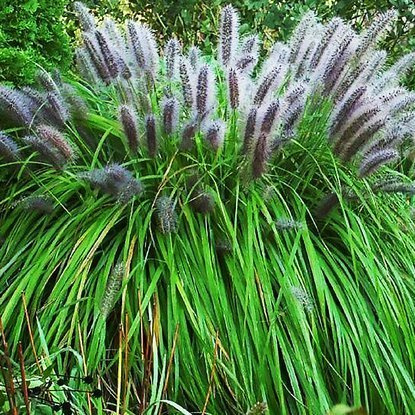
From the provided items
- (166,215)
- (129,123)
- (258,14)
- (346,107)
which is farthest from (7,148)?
(258,14)

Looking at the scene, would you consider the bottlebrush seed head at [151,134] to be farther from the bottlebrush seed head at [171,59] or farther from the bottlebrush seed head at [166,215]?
the bottlebrush seed head at [171,59]

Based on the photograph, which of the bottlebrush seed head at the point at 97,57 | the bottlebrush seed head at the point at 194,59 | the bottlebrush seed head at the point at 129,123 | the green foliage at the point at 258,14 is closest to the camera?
the bottlebrush seed head at the point at 129,123

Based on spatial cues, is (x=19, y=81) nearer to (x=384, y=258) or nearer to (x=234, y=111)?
(x=234, y=111)

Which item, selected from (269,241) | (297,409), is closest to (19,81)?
(269,241)

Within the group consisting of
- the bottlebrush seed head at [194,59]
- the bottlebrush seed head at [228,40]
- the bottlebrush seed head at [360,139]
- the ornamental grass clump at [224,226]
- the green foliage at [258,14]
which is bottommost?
the ornamental grass clump at [224,226]

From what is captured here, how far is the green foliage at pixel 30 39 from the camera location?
2.27 m

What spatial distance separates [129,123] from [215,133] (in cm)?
22

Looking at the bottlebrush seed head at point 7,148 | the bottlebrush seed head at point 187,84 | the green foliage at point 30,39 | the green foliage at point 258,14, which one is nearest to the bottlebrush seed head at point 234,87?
the bottlebrush seed head at point 187,84

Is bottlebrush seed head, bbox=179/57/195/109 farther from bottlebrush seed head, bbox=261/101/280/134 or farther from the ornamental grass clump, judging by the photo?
bottlebrush seed head, bbox=261/101/280/134

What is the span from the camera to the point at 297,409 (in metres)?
1.66

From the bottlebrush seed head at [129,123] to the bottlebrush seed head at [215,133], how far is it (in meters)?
0.19

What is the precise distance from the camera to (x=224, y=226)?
1.85 metres

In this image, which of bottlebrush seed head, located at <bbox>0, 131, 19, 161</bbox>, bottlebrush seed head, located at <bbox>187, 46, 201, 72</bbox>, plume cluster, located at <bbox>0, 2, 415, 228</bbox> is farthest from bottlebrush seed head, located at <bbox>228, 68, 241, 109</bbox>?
bottlebrush seed head, located at <bbox>0, 131, 19, 161</bbox>

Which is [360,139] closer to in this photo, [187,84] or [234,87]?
[234,87]
